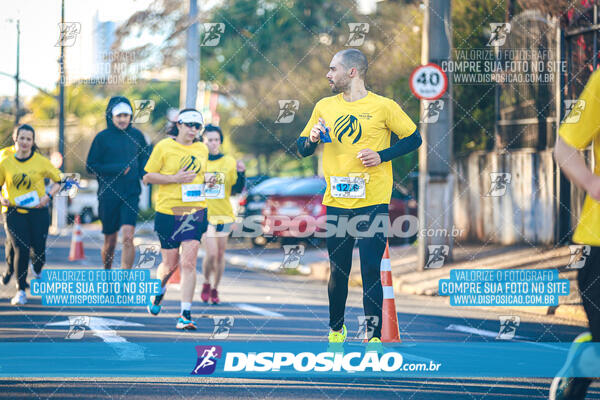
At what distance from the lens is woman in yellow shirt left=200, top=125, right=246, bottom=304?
34.8ft

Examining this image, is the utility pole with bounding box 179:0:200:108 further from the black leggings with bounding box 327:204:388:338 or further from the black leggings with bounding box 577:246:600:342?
the black leggings with bounding box 577:246:600:342

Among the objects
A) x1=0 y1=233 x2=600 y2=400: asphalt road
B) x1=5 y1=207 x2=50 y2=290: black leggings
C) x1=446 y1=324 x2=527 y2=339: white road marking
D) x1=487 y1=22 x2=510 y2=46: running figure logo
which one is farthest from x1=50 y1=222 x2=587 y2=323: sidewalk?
x1=5 y1=207 x2=50 y2=290: black leggings

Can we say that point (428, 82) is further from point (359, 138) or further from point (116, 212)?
point (359, 138)

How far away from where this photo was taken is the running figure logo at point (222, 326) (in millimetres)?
8031

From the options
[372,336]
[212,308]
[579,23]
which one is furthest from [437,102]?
[372,336]

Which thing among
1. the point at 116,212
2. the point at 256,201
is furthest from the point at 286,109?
the point at 256,201

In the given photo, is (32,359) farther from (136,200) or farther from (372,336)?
(136,200)

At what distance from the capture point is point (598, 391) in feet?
19.1

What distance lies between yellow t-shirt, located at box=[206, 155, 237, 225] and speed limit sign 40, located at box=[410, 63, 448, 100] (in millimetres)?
2804

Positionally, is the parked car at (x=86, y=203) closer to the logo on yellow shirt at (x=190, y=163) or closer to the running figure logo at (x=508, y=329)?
the logo on yellow shirt at (x=190, y=163)

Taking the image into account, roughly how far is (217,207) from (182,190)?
1.90 m

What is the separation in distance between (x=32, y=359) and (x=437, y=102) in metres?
A: 7.93

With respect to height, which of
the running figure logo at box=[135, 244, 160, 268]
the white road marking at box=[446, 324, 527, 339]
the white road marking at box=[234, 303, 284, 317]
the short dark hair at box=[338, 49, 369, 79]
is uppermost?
the short dark hair at box=[338, 49, 369, 79]

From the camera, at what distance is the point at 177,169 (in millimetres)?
8711
